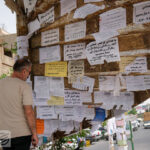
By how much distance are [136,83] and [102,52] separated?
0.45 meters

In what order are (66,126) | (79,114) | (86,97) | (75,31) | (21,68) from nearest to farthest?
(21,68) → (75,31) → (86,97) → (79,114) → (66,126)

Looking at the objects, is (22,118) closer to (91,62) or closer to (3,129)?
(3,129)

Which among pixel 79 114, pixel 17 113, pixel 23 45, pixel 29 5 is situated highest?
pixel 29 5

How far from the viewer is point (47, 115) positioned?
2.45m

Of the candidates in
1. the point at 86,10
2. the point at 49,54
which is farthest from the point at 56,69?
the point at 86,10

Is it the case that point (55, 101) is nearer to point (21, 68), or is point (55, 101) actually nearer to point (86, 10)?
point (21, 68)

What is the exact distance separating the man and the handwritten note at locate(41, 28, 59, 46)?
53 cm

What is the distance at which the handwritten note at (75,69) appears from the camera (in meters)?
2.17

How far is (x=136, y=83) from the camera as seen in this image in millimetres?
2139

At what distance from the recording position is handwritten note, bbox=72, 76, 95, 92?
2.22 meters

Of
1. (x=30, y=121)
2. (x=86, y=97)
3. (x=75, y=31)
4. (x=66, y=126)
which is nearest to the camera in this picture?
(x=30, y=121)

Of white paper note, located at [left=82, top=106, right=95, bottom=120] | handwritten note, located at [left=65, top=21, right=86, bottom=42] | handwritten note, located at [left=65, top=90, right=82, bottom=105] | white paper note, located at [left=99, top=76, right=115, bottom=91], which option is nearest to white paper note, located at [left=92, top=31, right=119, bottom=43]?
handwritten note, located at [left=65, top=21, right=86, bottom=42]

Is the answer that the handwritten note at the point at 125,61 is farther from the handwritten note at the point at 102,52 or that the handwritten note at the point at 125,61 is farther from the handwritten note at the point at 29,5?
the handwritten note at the point at 29,5

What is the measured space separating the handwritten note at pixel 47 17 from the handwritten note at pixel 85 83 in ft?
2.10
